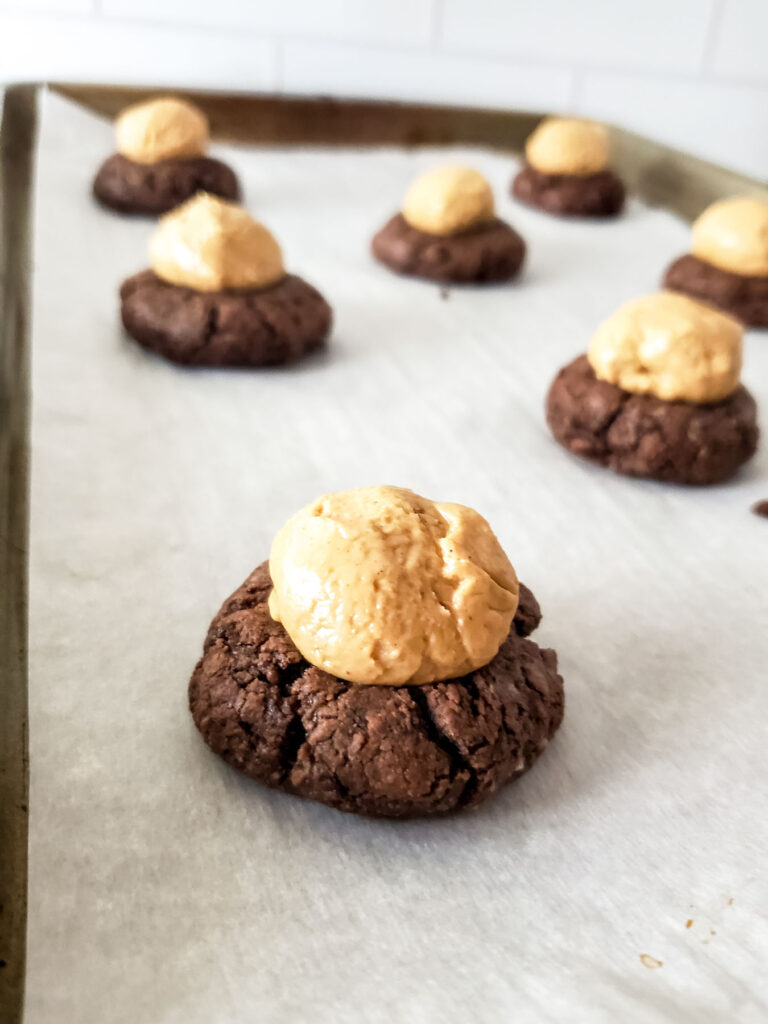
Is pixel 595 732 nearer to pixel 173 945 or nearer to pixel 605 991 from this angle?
pixel 605 991

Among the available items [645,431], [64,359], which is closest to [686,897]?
[645,431]

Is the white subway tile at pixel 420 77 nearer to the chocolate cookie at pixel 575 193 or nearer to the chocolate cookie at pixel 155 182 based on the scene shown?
the chocolate cookie at pixel 575 193

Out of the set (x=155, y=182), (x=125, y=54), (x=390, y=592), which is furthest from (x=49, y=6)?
(x=390, y=592)

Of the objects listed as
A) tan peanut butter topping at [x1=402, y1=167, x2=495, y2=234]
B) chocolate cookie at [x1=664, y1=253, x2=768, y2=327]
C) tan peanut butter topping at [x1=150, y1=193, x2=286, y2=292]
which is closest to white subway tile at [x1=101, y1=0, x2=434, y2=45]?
tan peanut butter topping at [x1=402, y1=167, x2=495, y2=234]

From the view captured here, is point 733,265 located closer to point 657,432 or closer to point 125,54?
point 657,432

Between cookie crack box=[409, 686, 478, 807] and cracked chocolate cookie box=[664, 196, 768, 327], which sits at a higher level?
cracked chocolate cookie box=[664, 196, 768, 327]

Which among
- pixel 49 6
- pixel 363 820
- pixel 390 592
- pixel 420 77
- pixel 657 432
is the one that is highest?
pixel 49 6

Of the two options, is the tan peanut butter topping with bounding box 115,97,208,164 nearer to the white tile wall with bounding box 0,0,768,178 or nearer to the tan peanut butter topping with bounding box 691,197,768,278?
the white tile wall with bounding box 0,0,768,178
